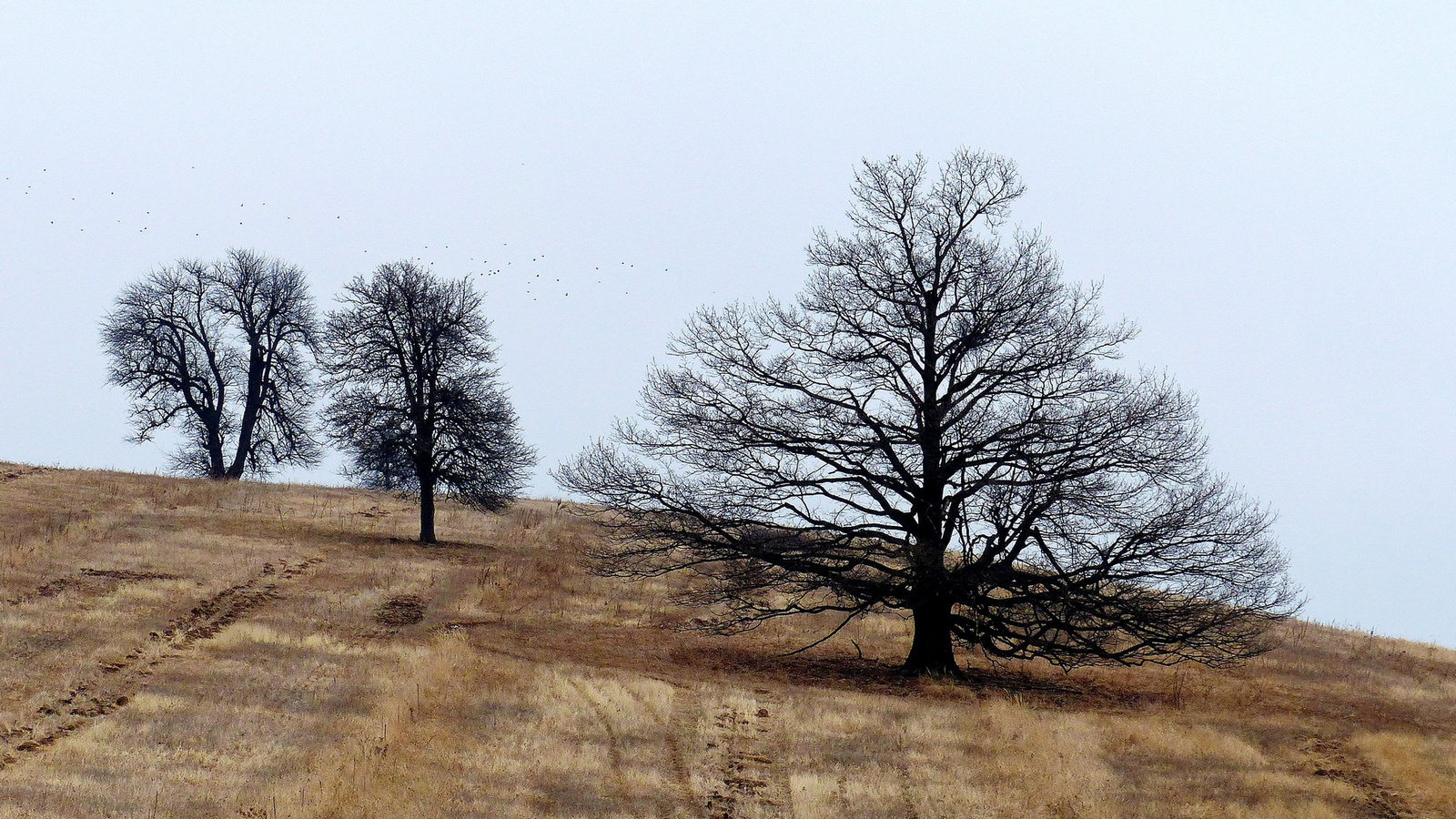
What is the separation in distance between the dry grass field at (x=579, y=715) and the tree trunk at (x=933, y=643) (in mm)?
808

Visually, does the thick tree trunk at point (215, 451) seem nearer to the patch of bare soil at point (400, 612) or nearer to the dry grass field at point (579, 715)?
the dry grass field at point (579, 715)

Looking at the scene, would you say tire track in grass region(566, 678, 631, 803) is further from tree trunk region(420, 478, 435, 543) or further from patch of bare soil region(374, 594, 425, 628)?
tree trunk region(420, 478, 435, 543)

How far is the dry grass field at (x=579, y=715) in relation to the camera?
15.3 m

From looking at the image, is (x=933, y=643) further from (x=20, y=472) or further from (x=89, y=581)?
(x=20, y=472)

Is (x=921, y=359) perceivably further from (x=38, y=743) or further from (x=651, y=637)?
(x=38, y=743)

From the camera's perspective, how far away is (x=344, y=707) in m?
19.0

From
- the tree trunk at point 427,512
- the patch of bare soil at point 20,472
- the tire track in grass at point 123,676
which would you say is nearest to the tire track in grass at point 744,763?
the tire track in grass at point 123,676

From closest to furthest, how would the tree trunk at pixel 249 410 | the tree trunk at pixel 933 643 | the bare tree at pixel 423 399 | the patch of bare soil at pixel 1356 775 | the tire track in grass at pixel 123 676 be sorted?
the patch of bare soil at pixel 1356 775 → the tire track in grass at pixel 123 676 → the tree trunk at pixel 933 643 → the bare tree at pixel 423 399 → the tree trunk at pixel 249 410

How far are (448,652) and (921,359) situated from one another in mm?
11226

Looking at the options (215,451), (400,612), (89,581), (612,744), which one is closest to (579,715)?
(612,744)

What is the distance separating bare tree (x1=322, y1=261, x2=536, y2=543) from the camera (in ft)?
130

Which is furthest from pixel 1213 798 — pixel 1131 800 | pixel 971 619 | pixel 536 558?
pixel 536 558

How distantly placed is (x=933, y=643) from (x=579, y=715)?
8.34m

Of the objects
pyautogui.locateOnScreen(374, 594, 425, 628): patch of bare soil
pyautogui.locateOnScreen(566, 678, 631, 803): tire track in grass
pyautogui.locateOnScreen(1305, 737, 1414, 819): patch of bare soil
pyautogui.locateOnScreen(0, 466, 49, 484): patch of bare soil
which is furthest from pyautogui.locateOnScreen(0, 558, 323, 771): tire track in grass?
pyautogui.locateOnScreen(0, 466, 49, 484): patch of bare soil
